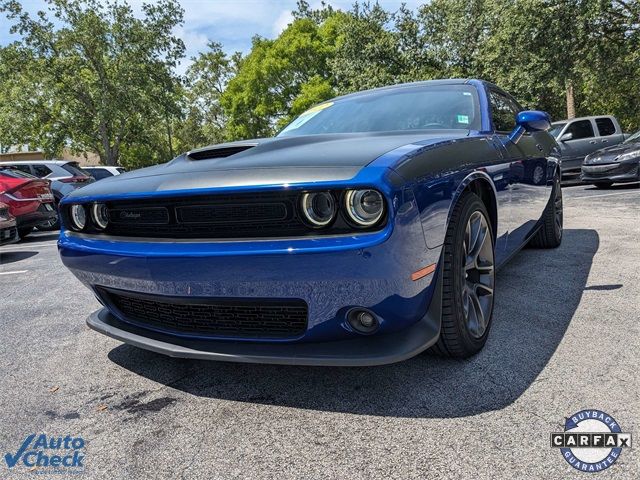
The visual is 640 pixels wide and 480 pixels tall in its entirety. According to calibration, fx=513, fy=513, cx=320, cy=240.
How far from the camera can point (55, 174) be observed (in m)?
10.5

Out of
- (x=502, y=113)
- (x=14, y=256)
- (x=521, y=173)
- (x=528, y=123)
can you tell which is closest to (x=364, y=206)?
(x=521, y=173)

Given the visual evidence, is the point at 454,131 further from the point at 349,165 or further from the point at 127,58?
the point at 127,58

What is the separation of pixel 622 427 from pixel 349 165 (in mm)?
1268

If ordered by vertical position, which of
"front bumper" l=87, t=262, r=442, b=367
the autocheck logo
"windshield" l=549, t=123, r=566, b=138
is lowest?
the autocheck logo

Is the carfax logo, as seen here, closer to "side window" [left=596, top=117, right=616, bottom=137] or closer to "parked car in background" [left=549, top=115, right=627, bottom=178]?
"parked car in background" [left=549, top=115, right=627, bottom=178]

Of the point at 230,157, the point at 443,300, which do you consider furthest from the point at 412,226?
the point at 230,157

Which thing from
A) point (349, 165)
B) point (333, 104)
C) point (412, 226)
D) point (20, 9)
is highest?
point (20, 9)

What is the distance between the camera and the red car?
7.45 meters

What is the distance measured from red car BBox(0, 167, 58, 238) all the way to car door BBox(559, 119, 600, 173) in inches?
426

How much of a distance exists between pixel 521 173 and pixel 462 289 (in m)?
1.40

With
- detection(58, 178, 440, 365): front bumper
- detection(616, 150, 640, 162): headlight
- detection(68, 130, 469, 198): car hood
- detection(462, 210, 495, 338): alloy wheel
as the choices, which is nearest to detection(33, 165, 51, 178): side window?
detection(68, 130, 469, 198): car hood

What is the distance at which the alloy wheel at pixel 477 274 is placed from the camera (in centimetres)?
227

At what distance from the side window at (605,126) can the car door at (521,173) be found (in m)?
10.1

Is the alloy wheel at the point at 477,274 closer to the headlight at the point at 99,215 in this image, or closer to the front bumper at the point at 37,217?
the headlight at the point at 99,215
